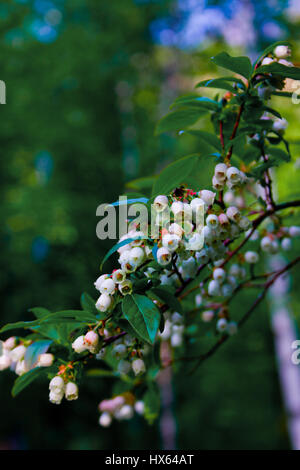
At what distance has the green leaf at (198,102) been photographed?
75cm

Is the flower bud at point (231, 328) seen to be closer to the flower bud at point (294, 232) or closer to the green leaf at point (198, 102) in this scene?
the flower bud at point (294, 232)

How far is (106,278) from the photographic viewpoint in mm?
638

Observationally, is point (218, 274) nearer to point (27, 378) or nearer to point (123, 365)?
point (123, 365)

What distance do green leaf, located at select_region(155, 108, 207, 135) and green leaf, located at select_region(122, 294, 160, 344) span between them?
0.40 metres

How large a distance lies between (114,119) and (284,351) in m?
4.66

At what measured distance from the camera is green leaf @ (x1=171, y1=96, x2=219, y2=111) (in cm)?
75

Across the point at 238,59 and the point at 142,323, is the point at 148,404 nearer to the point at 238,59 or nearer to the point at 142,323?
the point at 142,323

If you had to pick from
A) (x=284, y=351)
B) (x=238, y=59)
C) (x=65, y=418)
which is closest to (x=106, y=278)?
(x=238, y=59)

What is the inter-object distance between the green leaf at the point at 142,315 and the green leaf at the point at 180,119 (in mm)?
395

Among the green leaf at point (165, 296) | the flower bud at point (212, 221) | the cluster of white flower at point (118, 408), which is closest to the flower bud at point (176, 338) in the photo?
the cluster of white flower at point (118, 408)

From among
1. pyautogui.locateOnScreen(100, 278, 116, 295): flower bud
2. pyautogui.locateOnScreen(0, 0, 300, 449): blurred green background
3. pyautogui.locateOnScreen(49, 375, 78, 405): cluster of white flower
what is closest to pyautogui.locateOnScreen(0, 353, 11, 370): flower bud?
pyautogui.locateOnScreen(49, 375, 78, 405): cluster of white flower

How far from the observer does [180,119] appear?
0.82m

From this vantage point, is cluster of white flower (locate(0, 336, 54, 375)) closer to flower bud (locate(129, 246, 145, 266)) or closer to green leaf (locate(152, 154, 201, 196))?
flower bud (locate(129, 246, 145, 266))

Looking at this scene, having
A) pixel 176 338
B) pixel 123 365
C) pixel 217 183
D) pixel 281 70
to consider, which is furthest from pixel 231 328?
pixel 281 70
